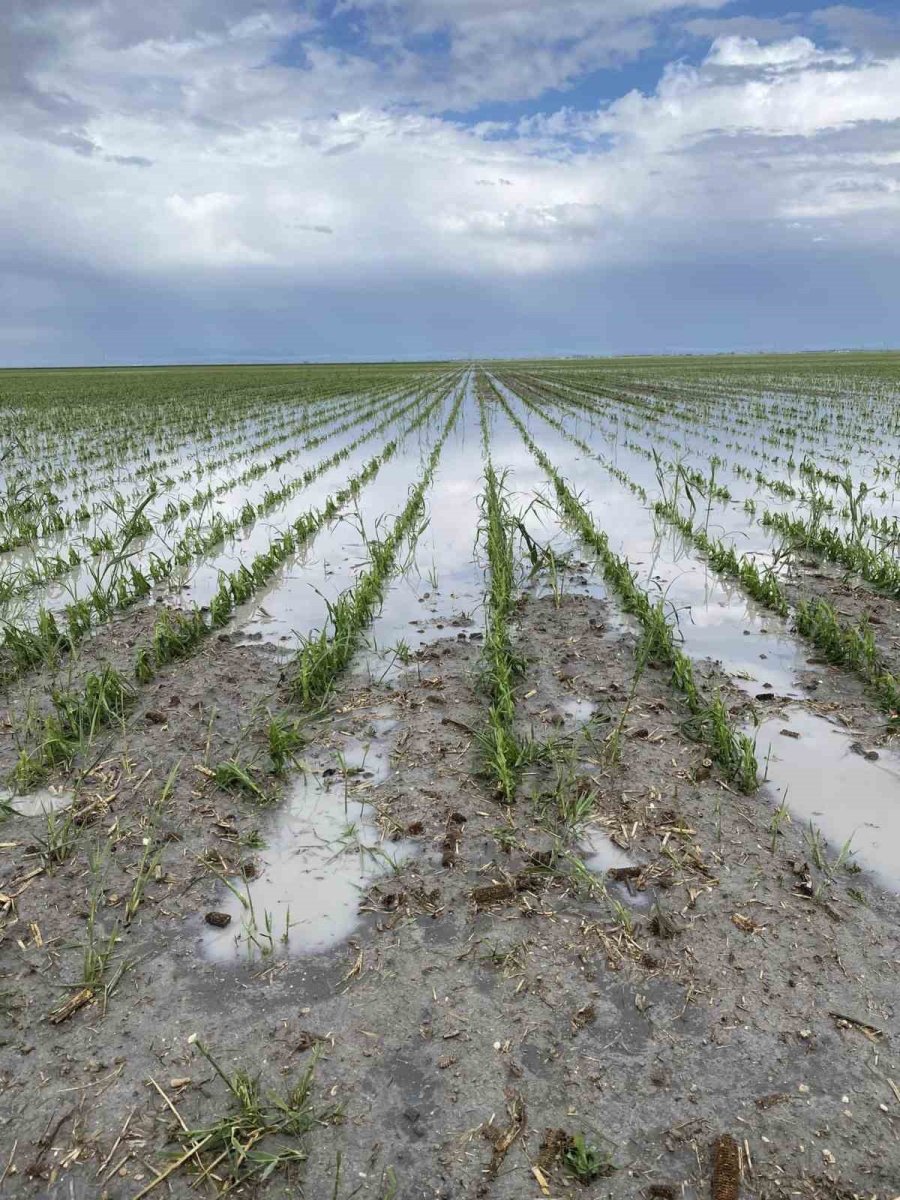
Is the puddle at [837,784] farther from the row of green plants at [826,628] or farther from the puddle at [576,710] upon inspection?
the puddle at [576,710]

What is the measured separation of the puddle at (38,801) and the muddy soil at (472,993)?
0.09 m

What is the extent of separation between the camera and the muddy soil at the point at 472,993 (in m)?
1.88

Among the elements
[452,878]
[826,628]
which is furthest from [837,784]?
[452,878]

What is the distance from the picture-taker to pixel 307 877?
2.92 meters

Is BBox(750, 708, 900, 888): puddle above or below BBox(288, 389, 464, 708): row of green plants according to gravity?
below

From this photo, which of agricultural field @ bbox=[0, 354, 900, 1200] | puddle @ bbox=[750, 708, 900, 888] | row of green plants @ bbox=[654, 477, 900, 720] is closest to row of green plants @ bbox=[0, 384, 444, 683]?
agricultural field @ bbox=[0, 354, 900, 1200]

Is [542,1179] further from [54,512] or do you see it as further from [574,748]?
[54,512]

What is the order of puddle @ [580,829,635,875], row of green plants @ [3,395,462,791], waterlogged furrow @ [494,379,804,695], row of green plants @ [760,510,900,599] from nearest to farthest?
puddle @ [580,829,635,875] → row of green plants @ [3,395,462,791] → waterlogged furrow @ [494,379,804,695] → row of green plants @ [760,510,900,599]

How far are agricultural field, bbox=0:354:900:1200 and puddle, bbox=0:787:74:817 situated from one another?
2cm

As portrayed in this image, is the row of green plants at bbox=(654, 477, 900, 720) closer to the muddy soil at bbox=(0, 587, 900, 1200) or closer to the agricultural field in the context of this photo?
the agricultural field

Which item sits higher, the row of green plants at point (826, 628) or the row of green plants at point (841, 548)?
the row of green plants at point (841, 548)

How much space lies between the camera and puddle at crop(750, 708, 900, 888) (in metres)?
3.04

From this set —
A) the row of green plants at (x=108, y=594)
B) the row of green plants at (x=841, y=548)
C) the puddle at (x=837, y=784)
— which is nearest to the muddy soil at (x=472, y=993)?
the puddle at (x=837, y=784)

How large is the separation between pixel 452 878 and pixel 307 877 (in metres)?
0.56
